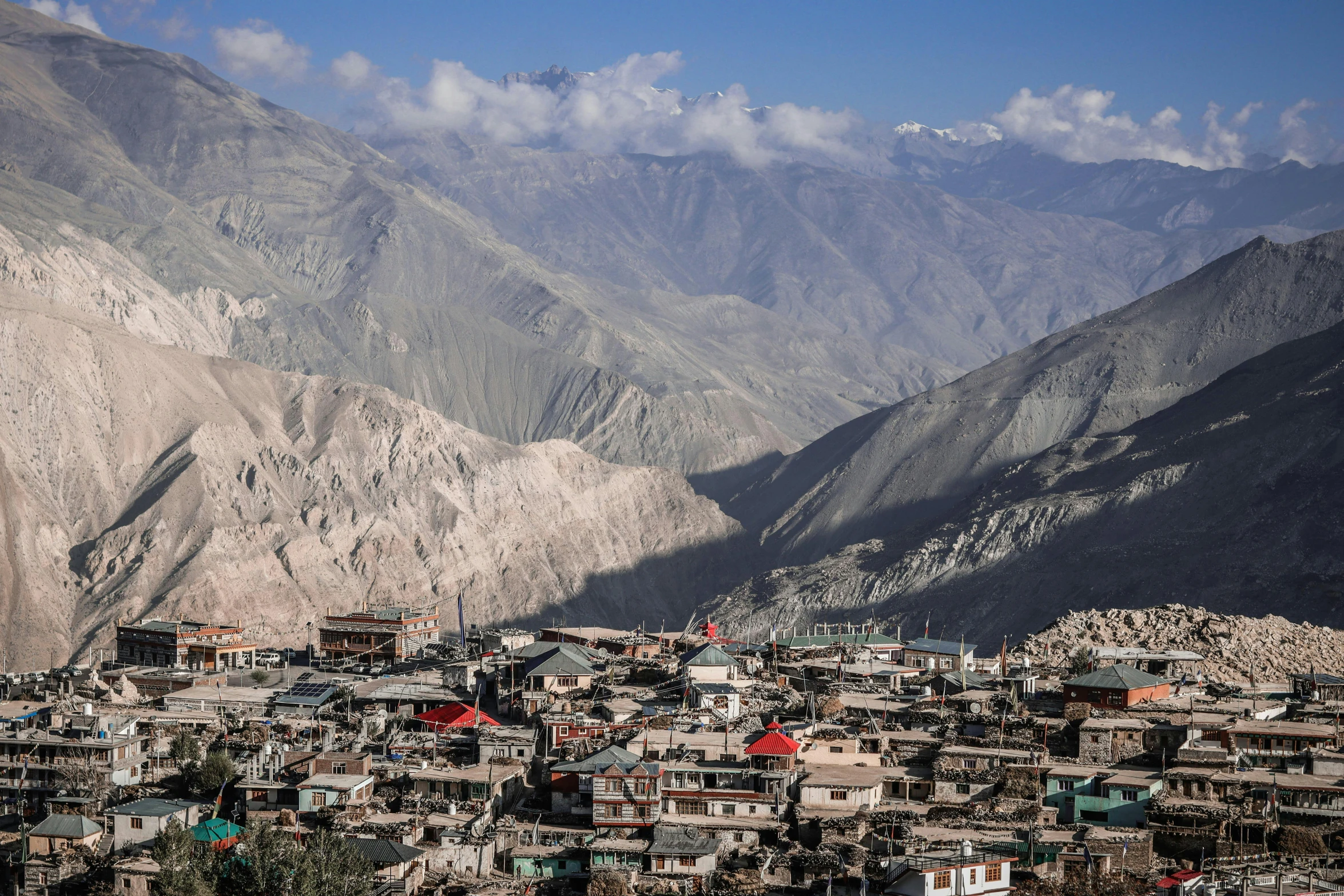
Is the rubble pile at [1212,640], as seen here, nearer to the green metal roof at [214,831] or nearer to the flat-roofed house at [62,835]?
the green metal roof at [214,831]

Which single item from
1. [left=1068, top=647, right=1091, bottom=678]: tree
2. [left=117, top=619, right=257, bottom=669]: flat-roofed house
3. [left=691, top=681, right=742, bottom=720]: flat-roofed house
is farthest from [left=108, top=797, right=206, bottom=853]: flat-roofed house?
[left=117, top=619, right=257, bottom=669]: flat-roofed house

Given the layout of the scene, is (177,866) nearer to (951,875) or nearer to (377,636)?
(951,875)

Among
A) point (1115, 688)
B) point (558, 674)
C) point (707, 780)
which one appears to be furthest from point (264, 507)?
point (707, 780)

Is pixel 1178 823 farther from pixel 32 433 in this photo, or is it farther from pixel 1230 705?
pixel 32 433

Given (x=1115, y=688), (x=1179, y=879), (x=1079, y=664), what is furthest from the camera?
(x=1079, y=664)

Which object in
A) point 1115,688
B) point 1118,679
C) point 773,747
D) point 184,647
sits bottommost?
point 773,747

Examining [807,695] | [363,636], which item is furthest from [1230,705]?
[363,636]

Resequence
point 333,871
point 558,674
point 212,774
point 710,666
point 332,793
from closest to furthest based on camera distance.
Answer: point 333,871
point 332,793
point 212,774
point 558,674
point 710,666
